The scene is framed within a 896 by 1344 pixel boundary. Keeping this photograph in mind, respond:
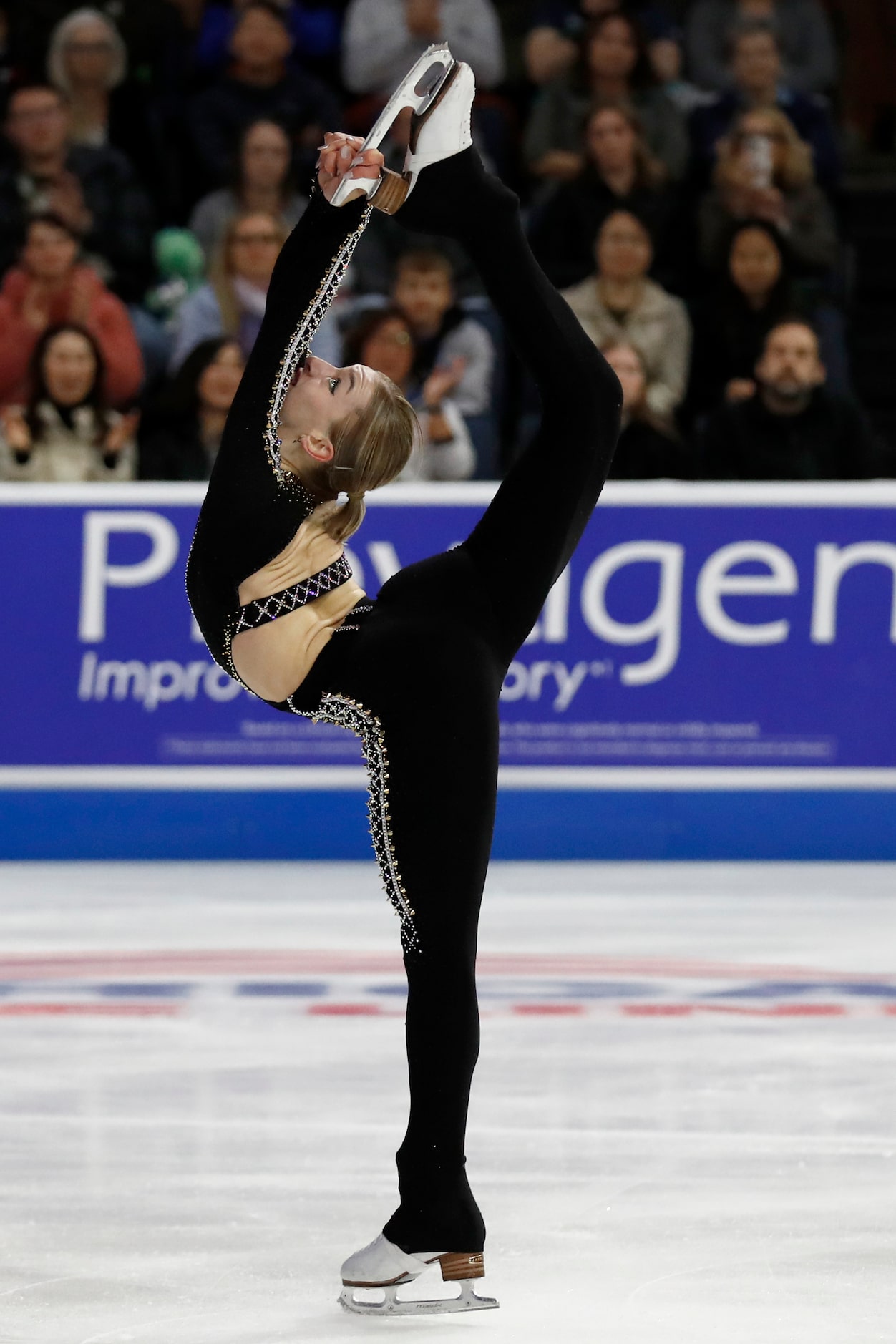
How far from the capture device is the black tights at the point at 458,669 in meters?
2.96

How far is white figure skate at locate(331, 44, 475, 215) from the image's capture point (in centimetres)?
293

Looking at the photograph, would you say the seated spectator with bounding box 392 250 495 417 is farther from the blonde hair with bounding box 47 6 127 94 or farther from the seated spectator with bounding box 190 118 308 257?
the blonde hair with bounding box 47 6 127 94

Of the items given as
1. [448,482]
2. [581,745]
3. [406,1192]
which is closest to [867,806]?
[581,745]

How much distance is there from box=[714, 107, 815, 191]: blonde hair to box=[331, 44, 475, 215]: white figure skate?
575 centimetres

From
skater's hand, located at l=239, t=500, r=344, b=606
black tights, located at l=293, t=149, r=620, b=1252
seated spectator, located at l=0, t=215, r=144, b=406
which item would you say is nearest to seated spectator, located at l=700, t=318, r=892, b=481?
seated spectator, located at l=0, t=215, r=144, b=406

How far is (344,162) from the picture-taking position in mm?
2926

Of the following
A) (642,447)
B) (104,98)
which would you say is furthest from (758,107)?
(104,98)

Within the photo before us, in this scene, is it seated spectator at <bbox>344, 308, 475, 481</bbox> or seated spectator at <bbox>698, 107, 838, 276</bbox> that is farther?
seated spectator at <bbox>698, 107, 838, 276</bbox>

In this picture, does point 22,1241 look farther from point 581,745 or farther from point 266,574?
point 581,745

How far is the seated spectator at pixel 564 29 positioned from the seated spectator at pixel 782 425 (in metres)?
2.13

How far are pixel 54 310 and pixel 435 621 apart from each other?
5125 mm

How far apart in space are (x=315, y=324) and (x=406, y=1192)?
3.82 feet

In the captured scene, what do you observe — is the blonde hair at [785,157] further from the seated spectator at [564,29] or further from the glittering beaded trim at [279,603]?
the glittering beaded trim at [279,603]

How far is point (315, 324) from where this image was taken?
9.70 ft
